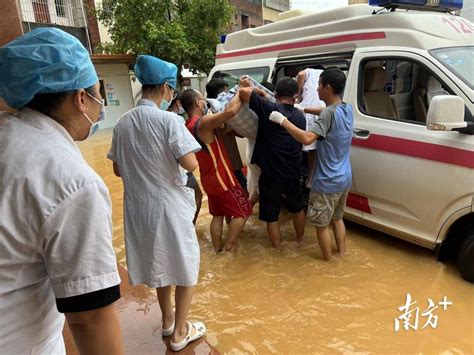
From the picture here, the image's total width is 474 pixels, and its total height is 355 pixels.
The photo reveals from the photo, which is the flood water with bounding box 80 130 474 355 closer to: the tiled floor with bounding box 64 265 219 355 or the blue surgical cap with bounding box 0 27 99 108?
the tiled floor with bounding box 64 265 219 355

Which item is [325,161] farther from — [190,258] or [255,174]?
[190,258]

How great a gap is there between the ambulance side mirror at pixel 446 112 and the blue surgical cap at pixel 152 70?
1.91 meters

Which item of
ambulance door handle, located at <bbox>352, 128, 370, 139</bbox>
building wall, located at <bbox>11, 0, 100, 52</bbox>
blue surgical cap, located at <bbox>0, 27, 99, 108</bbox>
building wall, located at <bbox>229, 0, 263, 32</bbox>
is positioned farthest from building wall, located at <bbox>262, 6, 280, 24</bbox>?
blue surgical cap, located at <bbox>0, 27, 99, 108</bbox>

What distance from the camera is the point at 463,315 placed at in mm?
2867

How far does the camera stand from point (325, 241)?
3695mm

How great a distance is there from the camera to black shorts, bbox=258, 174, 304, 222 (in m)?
3.75

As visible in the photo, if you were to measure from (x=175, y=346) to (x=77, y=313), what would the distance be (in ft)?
5.35

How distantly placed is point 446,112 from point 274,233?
6.54ft

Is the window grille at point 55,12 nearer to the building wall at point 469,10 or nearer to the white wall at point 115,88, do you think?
the white wall at point 115,88

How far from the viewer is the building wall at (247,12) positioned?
2573 cm

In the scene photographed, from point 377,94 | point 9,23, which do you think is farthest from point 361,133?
point 9,23

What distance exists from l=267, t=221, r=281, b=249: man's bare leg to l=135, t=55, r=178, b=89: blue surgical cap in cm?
213

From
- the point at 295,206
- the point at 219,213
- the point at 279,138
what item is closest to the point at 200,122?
the point at 279,138

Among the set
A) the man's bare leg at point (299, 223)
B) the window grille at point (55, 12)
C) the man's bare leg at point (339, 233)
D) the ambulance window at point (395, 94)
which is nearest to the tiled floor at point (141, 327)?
the man's bare leg at point (299, 223)
